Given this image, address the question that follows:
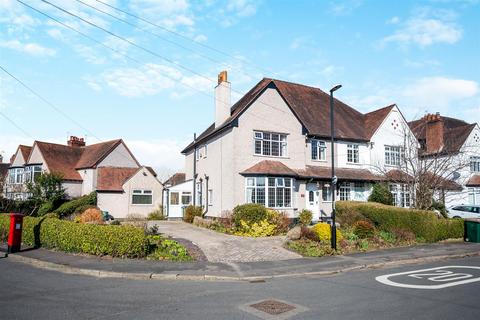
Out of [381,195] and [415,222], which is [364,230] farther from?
[381,195]

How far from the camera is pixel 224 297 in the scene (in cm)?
855

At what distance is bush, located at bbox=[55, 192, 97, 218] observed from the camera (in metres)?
30.7

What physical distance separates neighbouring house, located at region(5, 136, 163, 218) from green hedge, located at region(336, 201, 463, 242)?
20824 mm

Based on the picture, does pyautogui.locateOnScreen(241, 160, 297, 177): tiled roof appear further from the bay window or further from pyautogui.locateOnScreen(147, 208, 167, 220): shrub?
pyautogui.locateOnScreen(147, 208, 167, 220): shrub

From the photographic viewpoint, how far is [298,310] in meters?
7.46

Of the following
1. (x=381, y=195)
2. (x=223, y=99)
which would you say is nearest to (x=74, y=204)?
(x=223, y=99)

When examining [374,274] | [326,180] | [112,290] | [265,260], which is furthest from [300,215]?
[112,290]

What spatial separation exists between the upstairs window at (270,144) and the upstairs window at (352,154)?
6.54 metres

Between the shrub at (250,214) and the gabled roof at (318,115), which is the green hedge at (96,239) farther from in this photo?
the gabled roof at (318,115)

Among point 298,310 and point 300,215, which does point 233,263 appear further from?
point 300,215

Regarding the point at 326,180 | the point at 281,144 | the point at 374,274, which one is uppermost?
the point at 281,144

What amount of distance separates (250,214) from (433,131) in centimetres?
2457

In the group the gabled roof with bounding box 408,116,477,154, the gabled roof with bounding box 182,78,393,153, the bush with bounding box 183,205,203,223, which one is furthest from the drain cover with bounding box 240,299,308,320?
the gabled roof with bounding box 408,116,477,154

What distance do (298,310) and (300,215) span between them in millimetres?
17946
